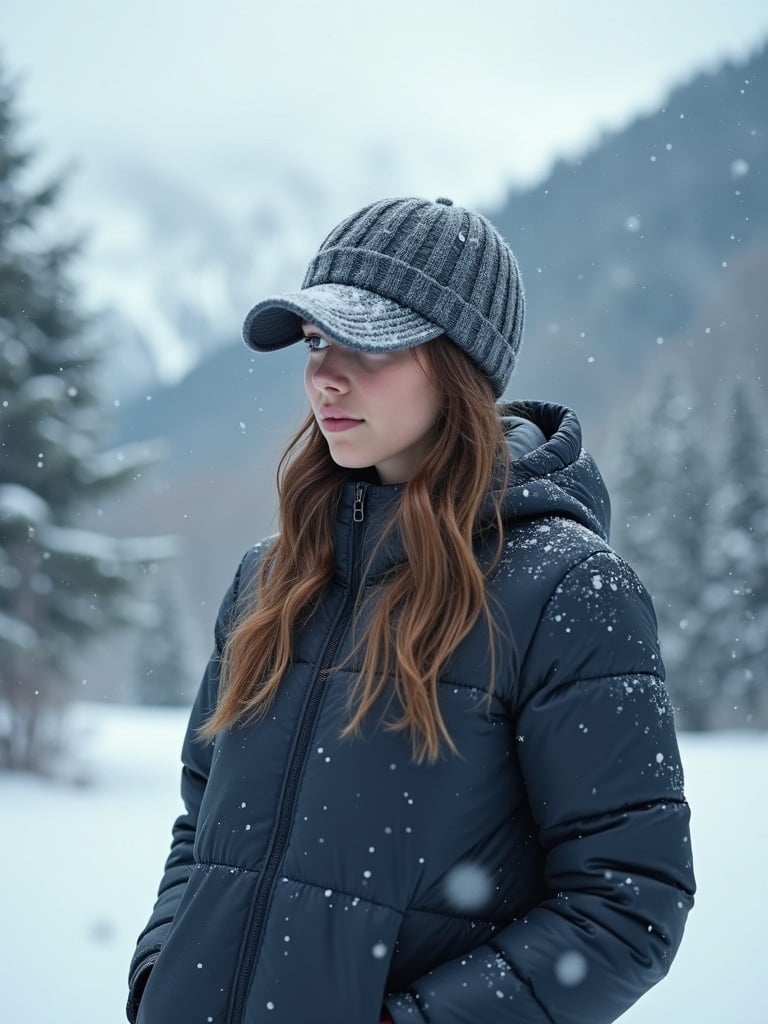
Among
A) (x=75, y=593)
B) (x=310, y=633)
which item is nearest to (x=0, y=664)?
(x=75, y=593)

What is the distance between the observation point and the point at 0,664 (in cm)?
988

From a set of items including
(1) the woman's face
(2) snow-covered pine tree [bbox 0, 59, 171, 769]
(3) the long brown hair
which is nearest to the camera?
(3) the long brown hair

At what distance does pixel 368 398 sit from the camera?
1223mm

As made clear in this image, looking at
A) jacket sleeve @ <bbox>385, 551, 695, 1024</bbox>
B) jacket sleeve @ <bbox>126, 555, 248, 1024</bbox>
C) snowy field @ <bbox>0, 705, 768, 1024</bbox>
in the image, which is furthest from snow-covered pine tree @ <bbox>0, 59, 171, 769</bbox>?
jacket sleeve @ <bbox>385, 551, 695, 1024</bbox>

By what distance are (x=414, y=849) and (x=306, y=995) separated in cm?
21

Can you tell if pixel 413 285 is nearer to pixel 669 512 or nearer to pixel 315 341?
pixel 315 341

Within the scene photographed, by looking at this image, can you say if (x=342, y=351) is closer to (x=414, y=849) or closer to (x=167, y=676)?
(x=414, y=849)

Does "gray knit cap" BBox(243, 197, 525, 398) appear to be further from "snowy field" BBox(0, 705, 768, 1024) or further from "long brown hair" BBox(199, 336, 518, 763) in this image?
"snowy field" BBox(0, 705, 768, 1024)

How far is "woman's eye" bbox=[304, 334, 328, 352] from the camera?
4.11 ft

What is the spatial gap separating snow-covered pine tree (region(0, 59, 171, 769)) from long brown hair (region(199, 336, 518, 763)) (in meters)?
9.30

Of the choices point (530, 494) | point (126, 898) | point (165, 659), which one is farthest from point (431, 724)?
point (165, 659)

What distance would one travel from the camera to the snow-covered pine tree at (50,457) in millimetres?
10055

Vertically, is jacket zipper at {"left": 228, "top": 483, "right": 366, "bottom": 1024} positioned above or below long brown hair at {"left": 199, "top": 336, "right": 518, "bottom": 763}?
below

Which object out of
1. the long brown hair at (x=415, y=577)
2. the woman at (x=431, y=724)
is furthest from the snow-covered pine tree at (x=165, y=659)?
the woman at (x=431, y=724)
